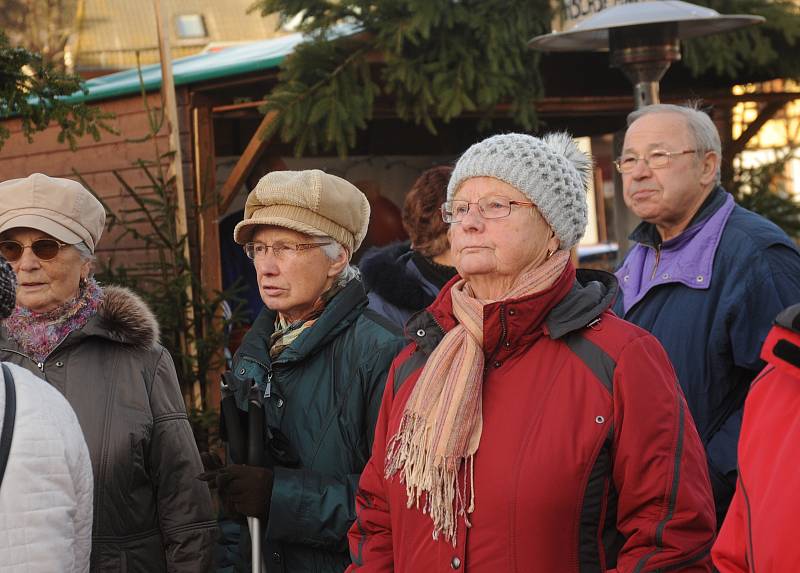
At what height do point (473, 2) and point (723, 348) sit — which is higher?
point (473, 2)

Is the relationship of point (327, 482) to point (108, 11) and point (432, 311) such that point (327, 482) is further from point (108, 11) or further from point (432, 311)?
point (108, 11)

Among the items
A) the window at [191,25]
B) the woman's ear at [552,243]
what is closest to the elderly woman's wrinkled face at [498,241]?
the woman's ear at [552,243]

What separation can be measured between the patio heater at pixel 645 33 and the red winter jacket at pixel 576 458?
319 centimetres

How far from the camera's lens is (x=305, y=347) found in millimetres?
3199

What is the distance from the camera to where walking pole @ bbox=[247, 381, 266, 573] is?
308 cm

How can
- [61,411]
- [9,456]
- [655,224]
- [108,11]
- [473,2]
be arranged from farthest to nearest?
[108,11] < [473,2] < [655,224] < [61,411] < [9,456]

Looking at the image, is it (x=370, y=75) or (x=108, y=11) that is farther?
(x=108, y=11)

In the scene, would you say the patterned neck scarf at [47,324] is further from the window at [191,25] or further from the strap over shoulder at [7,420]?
the window at [191,25]

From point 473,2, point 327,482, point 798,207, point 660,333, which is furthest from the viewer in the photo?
point 798,207

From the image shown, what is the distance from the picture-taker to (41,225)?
343 centimetres

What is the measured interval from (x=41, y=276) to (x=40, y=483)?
1.24m

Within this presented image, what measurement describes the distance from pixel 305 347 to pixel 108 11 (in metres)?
25.1

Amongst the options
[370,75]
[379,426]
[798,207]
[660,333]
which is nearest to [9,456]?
[379,426]

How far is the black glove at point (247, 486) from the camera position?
3053 mm
